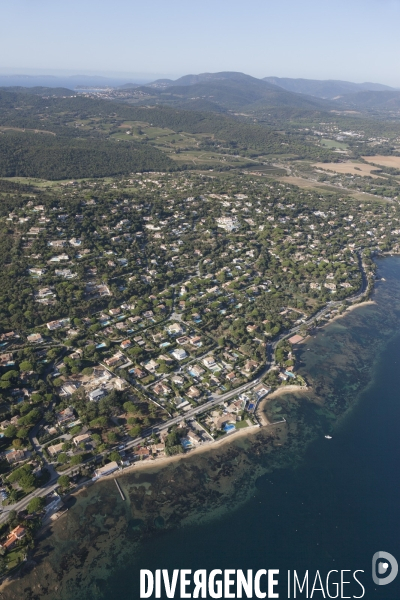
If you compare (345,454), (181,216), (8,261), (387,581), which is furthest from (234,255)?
(387,581)

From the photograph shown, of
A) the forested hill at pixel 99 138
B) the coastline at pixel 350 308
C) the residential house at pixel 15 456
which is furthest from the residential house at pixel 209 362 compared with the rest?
the forested hill at pixel 99 138

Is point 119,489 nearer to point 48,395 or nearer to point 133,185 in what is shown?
point 48,395

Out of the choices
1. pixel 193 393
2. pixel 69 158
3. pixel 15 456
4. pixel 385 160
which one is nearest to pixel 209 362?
pixel 193 393

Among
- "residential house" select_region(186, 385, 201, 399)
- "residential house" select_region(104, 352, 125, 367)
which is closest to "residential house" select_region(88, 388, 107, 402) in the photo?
"residential house" select_region(104, 352, 125, 367)

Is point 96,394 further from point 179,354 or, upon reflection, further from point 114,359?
point 179,354

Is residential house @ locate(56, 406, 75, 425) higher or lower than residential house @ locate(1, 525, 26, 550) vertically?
higher

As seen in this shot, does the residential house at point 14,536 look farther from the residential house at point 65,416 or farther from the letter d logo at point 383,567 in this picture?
the letter d logo at point 383,567

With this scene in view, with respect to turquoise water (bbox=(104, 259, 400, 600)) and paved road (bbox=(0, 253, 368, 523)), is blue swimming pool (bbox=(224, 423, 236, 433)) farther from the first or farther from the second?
turquoise water (bbox=(104, 259, 400, 600))
